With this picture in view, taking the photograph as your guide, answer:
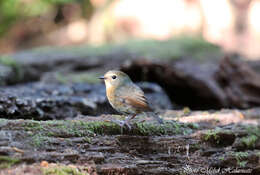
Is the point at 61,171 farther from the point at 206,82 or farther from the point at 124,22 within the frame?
the point at 124,22

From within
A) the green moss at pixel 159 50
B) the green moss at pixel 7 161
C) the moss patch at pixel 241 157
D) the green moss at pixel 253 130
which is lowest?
the moss patch at pixel 241 157

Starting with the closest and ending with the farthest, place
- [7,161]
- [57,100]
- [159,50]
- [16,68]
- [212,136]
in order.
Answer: [7,161], [212,136], [57,100], [16,68], [159,50]

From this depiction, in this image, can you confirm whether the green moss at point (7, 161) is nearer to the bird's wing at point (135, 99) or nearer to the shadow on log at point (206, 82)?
the bird's wing at point (135, 99)

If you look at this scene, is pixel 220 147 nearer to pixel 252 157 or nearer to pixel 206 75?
pixel 252 157

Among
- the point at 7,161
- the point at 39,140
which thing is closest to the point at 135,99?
the point at 39,140

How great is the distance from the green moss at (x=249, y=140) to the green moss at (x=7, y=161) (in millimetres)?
2669

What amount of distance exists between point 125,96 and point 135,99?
13cm

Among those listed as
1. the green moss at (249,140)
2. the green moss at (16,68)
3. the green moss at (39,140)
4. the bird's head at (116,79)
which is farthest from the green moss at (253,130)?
the green moss at (16,68)

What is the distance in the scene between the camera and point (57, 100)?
523 cm

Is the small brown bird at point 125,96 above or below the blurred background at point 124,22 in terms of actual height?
below

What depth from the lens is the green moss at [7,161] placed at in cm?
265

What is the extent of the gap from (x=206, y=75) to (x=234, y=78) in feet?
2.00

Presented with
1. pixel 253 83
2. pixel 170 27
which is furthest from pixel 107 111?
pixel 170 27

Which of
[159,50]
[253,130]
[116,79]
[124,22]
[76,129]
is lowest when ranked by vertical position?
[253,130]
